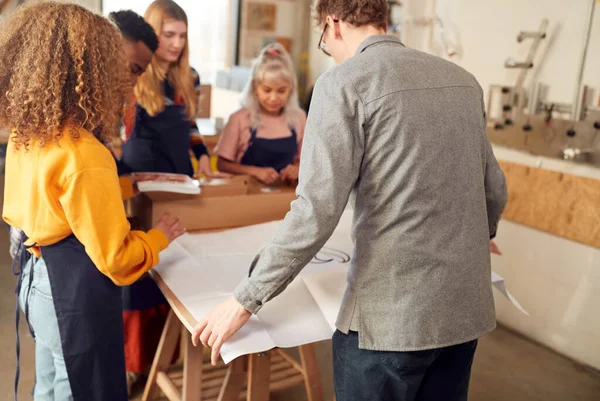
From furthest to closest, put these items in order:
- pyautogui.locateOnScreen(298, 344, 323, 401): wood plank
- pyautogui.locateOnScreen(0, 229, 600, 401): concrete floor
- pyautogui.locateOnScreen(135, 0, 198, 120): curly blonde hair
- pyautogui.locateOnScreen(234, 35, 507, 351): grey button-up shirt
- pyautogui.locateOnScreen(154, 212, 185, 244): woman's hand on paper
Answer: pyautogui.locateOnScreen(0, 229, 600, 401): concrete floor, pyautogui.locateOnScreen(135, 0, 198, 120): curly blonde hair, pyautogui.locateOnScreen(298, 344, 323, 401): wood plank, pyautogui.locateOnScreen(154, 212, 185, 244): woman's hand on paper, pyautogui.locateOnScreen(234, 35, 507, 351): grey button-up shirt

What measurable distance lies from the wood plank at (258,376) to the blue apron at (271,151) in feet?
3.53

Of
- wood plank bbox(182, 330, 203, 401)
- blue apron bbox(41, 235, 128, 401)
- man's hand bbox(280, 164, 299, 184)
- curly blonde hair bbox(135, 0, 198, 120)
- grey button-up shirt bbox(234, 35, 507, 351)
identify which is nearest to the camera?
grey button-up shirt bbox(234, 35, 507, 351)

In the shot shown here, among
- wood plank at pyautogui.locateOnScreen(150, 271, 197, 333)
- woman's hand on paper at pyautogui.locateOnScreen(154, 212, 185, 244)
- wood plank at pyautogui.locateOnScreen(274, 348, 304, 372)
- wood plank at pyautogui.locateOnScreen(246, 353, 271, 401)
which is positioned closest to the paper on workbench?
wood plank at pyautogui.locateOnScreen(150, 271, 197, 333)

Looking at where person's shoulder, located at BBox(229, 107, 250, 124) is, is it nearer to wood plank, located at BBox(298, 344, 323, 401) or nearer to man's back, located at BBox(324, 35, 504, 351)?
wood plank, located at BBox(298, 344, 323, 401)

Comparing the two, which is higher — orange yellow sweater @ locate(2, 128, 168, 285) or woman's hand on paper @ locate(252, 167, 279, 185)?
orange yellow sweater @ locate(2, 128, 168, 285)

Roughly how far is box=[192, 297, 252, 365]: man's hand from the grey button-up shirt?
3cm

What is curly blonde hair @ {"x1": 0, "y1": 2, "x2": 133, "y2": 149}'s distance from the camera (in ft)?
4.53

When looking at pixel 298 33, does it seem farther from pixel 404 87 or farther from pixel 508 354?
pixel 404 87

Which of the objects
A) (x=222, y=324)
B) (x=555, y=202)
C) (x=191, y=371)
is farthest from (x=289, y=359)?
(x=555, y=202)

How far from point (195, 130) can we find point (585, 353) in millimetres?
2090

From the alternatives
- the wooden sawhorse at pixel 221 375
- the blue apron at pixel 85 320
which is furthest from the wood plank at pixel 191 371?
the blue apron at pixel 85 320

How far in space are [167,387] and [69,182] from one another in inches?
41.8

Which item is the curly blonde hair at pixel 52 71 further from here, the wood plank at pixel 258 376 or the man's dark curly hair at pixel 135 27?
the wood plank at pixel 258 376

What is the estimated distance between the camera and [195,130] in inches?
107
